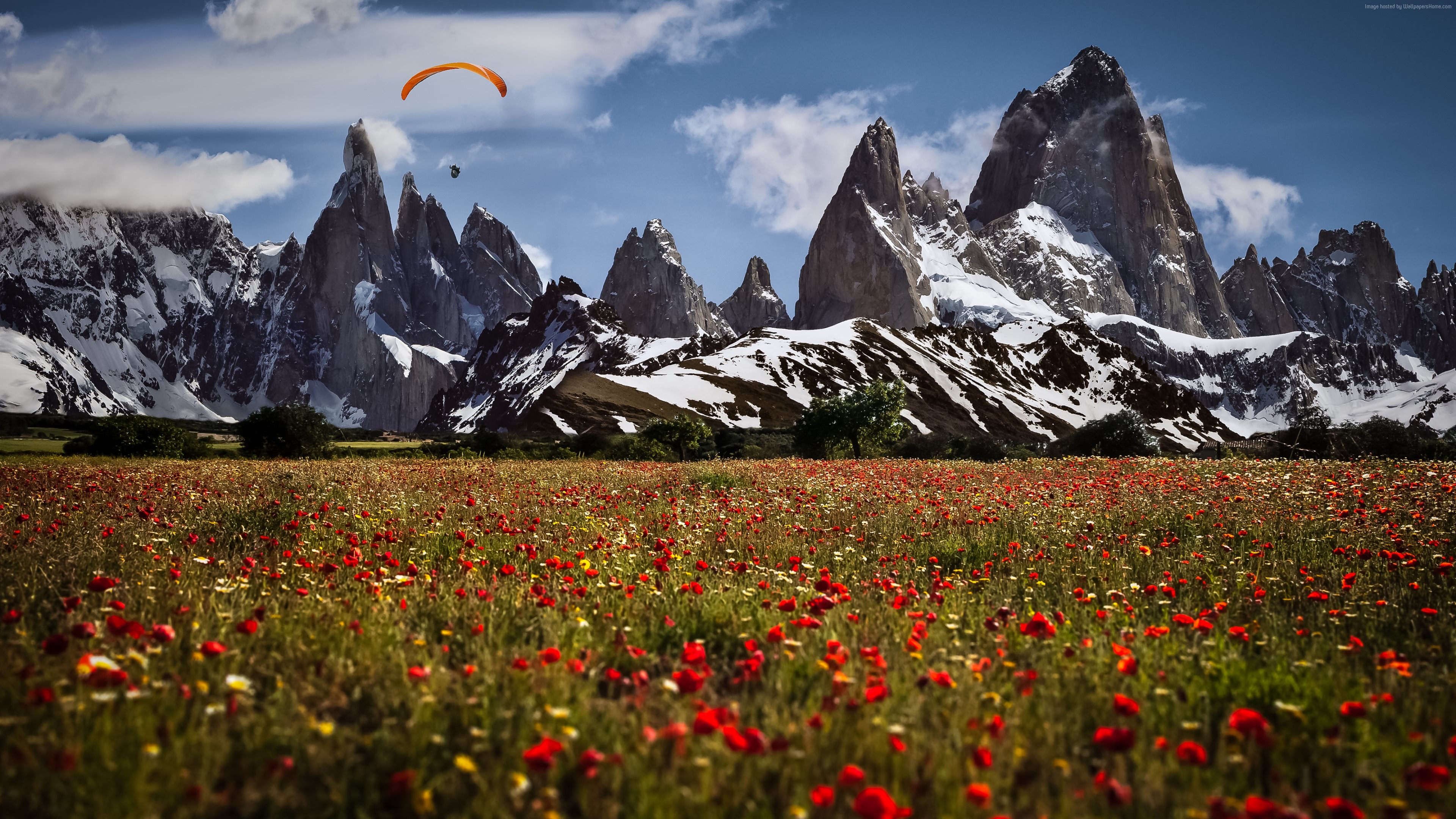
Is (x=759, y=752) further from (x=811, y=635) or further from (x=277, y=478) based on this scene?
(x=277, y=478)

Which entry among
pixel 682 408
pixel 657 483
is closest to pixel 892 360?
pixel 682 408

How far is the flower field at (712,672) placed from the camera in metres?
2.79

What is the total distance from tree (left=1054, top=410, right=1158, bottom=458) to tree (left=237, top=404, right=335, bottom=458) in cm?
4535

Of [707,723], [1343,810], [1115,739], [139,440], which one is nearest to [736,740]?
[707,723]

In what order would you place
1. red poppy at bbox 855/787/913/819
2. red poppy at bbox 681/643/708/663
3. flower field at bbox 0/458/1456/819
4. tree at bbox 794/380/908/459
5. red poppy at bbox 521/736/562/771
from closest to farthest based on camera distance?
red poppy at bbox 855/787/913/819
red poppy at bbox 521/736/562/771
flower field at bbox 0/458/1456/819
red poppy at bbox 681/643/708/663
tree at bbox 794/380/908/459

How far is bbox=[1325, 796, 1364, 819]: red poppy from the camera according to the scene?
2.31 metres

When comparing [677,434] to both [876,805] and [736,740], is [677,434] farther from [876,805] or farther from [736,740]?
[876,805]

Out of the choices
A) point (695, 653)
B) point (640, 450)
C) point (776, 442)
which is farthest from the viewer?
point (776, 442)

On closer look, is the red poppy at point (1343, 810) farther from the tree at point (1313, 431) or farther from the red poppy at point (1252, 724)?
the tree at point (1313, 431)

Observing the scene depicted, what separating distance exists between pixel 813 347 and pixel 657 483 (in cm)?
14902

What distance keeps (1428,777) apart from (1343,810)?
57 cm

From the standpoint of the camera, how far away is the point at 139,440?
36.4m

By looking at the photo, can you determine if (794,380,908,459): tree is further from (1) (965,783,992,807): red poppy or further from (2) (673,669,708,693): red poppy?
(1) (965,783,992,807): red poppy

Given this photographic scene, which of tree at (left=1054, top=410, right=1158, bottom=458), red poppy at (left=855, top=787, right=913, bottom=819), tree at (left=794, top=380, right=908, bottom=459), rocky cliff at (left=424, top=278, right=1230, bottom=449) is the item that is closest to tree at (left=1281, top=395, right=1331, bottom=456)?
tree at (left=1054, top=410, right=1158, bottom=458)
